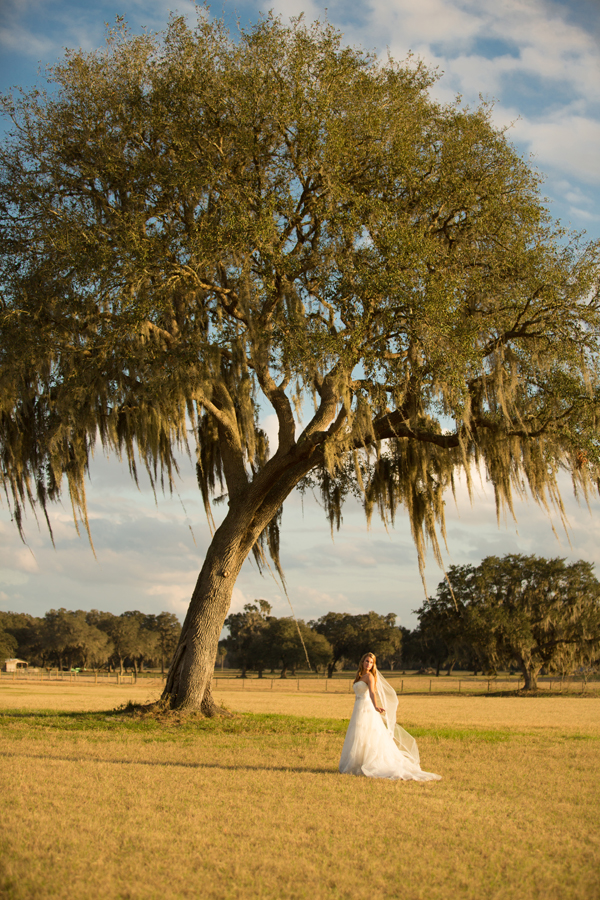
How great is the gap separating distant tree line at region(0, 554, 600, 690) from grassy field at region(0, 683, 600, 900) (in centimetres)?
437

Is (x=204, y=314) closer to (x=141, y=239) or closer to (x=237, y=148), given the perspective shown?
(x=141, y=239)

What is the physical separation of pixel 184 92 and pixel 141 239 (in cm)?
302

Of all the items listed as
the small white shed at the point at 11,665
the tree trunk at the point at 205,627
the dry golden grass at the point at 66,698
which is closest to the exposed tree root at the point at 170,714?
the tree trunk at the point at 205,627

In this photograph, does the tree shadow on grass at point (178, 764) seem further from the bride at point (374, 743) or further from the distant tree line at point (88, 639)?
the distant tree line at point (88, 639)

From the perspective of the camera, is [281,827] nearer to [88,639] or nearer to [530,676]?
[530,676]

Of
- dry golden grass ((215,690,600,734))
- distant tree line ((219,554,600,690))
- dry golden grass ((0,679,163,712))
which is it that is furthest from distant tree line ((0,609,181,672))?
dry golden grass ((215,690,600,734))

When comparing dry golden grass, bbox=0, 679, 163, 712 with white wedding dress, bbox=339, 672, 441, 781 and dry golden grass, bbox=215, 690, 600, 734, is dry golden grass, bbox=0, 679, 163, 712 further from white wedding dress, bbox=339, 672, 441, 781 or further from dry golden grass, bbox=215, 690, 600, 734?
white wedding dress, bbox=339, 672, 441, 781

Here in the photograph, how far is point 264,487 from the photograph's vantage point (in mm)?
12406

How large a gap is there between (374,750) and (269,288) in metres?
7.13

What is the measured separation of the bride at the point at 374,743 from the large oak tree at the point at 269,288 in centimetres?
457

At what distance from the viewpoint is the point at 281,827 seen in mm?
4879

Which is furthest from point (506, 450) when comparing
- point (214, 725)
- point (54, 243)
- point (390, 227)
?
point (54, 243)

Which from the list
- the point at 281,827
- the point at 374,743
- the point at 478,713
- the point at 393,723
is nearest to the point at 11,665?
the point at 478,713

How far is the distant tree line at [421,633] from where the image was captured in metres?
38.7
